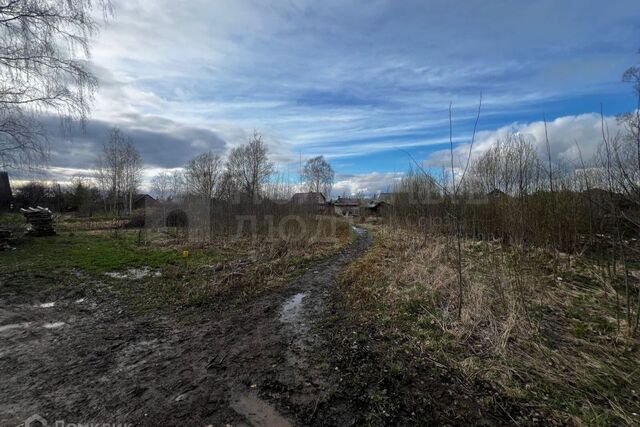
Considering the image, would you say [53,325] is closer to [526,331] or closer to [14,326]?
[14,326]

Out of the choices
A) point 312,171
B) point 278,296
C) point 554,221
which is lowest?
point 278,296

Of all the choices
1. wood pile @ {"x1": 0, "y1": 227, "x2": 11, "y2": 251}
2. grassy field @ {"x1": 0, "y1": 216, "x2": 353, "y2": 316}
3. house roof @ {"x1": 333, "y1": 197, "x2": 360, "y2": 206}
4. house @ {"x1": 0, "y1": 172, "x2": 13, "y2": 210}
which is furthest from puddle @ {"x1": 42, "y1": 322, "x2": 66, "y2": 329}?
house roof @ {"x1": 333, "y1": 197, "x2": 360, "y2": 206}

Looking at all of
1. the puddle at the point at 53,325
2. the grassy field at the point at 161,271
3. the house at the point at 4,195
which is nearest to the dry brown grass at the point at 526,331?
the grassy field at the point at 161,271

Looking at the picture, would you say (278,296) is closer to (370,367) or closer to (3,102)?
(370,367)

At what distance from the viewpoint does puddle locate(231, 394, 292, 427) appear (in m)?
2.49

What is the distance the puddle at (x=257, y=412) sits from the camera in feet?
8.18

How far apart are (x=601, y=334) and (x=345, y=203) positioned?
62.7m

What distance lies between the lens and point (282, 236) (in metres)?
12.8

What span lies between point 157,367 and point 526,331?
464 cm

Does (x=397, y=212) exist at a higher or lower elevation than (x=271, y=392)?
higher

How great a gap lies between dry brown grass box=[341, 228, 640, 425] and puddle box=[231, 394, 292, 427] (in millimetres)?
2039

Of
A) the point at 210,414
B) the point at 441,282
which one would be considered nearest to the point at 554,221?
the point at 441,282

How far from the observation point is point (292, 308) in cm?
571

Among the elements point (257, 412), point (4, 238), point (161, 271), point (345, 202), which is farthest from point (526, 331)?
point (345, 202)
